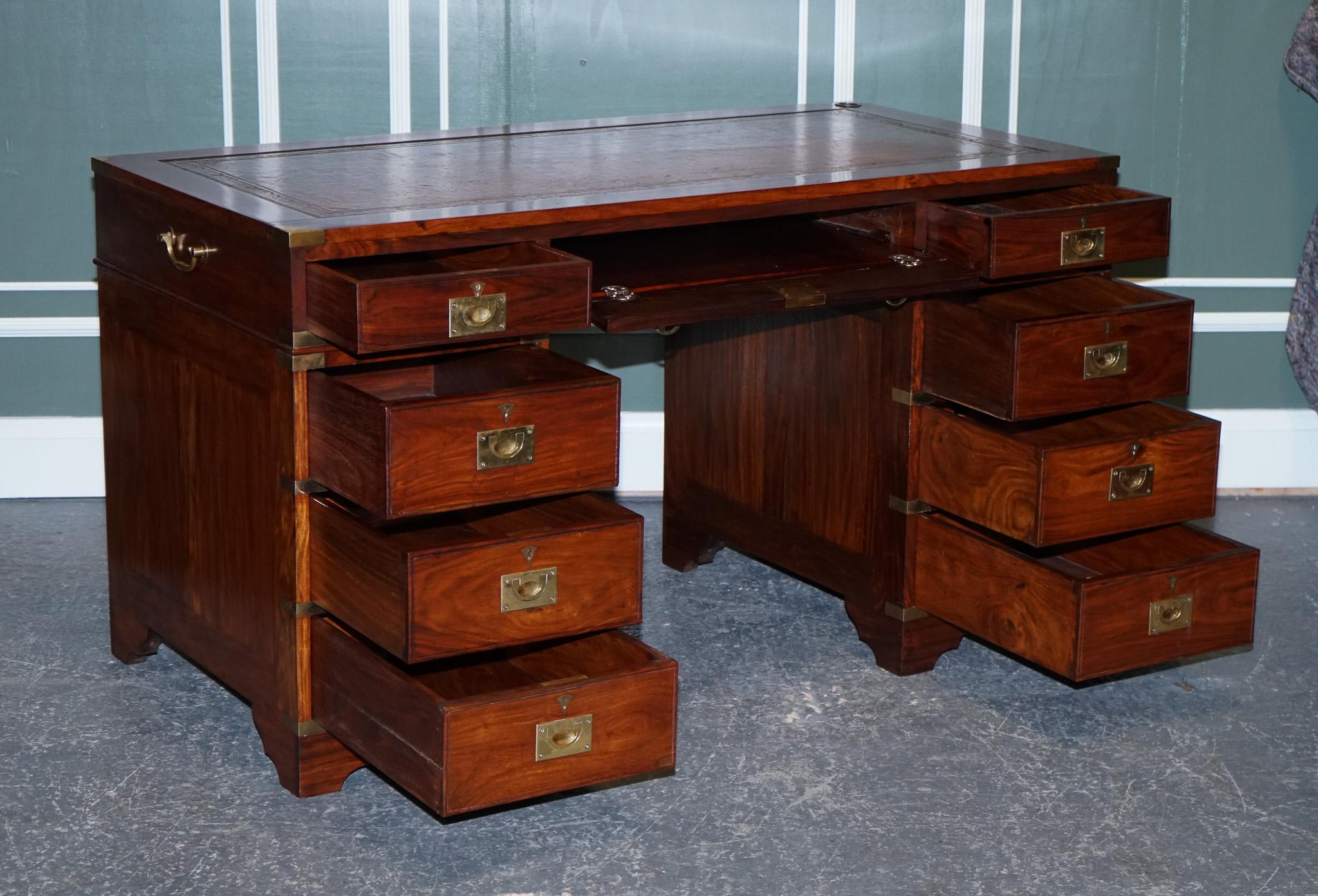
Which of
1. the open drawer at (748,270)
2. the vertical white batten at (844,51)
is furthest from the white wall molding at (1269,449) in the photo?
the open drawer at (748,270)

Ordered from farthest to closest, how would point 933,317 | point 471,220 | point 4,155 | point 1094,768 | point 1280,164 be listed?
point 1280,164
point 4,155
point 933,317
point 1094,768
point 471,220

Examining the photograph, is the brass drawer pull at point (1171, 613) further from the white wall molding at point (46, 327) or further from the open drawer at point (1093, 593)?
the white wall molding at point (46, 327)

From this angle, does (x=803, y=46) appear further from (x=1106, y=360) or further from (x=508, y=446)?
(x=508, y=446)

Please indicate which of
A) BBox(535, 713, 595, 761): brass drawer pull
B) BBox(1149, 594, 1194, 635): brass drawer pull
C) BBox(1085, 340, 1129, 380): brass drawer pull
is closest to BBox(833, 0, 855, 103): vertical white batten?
BBox(1085, 340, 1129, 380): brass drawer pull

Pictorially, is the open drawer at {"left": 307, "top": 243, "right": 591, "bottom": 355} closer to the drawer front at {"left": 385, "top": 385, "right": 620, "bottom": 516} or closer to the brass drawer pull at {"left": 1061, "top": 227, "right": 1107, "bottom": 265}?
the drawer front at {"left": 385, "top": 385, "right": 620, "bottom": 516}

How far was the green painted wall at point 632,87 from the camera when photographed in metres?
3.62

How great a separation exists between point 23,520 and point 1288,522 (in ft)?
8.26

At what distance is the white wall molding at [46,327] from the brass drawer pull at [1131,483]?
6.70 feet

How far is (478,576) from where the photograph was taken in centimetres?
236

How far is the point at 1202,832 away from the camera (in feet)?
8.25

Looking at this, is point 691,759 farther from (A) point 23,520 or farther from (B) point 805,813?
(A) point 23,520

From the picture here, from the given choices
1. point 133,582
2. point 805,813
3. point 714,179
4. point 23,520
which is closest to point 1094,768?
point 805,813

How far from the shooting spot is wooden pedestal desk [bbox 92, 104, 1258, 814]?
2.36 m

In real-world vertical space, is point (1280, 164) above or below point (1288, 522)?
above
